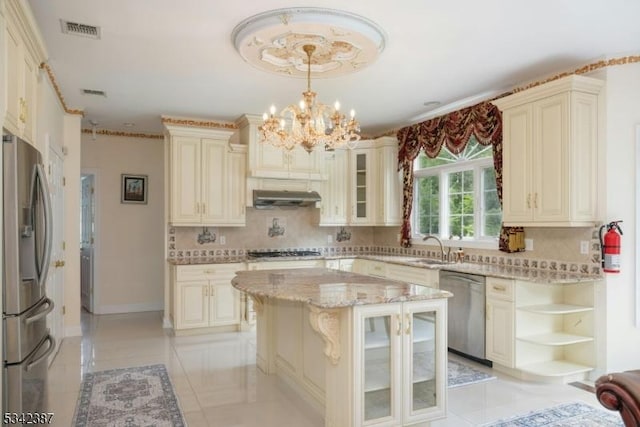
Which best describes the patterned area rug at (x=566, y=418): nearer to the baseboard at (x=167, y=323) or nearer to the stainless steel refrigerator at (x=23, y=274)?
the stainless steel refrigerator at (x=23, y=274)

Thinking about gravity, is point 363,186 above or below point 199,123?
below

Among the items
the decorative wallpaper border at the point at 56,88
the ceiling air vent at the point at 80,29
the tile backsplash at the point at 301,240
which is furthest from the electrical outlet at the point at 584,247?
the decorative wallpaper border at the point at 56,88

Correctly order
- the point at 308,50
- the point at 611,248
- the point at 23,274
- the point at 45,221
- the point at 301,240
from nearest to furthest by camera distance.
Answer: the point at 23,274 < the point at 45,221 < the point at 308,50 < the point at 611,248 < the point at 301,240

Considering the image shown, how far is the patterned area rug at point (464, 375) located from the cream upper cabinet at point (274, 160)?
2.99m

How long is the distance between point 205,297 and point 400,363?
3.15m

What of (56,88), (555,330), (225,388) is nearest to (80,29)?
(56,88)

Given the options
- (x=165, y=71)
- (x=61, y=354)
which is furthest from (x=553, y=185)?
(x=61, y=354)

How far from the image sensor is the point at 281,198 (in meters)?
5.64

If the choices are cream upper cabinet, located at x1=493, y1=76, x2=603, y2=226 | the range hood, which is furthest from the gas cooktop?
cream upper cabinet, located at x1=493, y1=76, x2=603, y2=226

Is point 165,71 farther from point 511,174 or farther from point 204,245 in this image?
point 511,174

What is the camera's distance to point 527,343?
3730 millimetres

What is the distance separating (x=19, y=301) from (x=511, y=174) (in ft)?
12.7

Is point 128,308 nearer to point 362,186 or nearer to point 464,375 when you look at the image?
point 362,186

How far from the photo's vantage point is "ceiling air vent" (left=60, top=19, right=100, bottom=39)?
2988 millimetres
